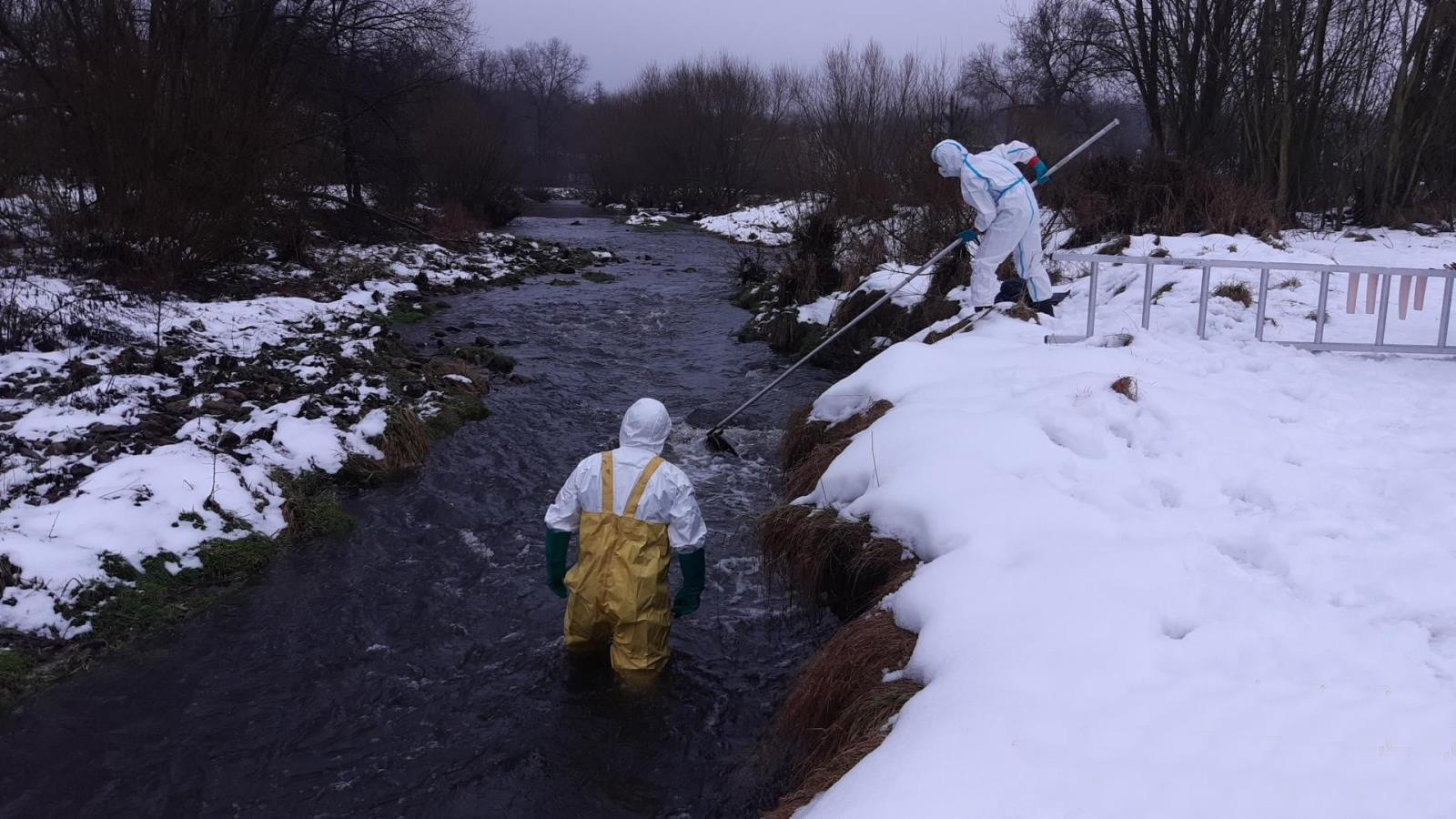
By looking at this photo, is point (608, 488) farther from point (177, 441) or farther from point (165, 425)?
point (165, 425)

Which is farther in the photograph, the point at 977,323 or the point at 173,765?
the point at 977,323

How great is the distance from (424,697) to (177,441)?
390 centimetres

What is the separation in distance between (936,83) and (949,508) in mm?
14088

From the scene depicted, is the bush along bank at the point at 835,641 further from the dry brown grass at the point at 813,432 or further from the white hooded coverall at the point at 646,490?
the white hooded coverall at the point at 646,490

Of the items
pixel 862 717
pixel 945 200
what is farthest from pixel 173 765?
pixel 945 200

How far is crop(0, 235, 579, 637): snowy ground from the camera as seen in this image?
5.84m

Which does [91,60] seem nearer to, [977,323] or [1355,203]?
[977,323]

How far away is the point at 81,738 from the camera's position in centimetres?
446

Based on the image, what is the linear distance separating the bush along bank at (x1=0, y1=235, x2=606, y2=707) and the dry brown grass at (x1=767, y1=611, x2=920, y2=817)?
387 centimetres

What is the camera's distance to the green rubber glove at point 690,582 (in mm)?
4730

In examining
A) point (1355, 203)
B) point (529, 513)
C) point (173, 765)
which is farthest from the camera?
point (1355, 203)

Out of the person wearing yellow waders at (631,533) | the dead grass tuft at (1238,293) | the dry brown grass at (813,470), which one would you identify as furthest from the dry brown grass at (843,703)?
the dead grass tuft at (1238,293)

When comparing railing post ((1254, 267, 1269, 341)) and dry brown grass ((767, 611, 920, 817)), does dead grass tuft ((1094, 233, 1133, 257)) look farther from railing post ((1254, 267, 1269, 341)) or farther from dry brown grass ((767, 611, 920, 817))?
dry brown grass ((767, 611, 920, 817))

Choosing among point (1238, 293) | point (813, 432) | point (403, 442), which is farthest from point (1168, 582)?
point (403, 442)
